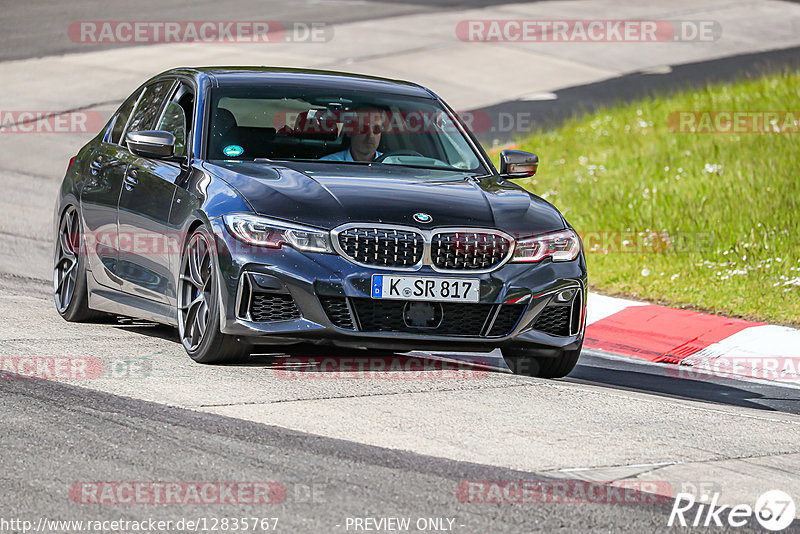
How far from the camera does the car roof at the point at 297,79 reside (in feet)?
28.8

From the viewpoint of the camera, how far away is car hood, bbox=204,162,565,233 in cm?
736

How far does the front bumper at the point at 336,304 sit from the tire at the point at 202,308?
0.11 meters

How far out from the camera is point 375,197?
297 inches

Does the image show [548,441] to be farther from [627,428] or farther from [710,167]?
[710,167]

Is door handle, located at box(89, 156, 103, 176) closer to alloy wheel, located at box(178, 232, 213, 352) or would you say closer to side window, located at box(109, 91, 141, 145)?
side window, located at box(109, 91, 141, 145)

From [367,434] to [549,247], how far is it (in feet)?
6.25

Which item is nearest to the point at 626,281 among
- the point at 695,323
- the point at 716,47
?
the point at 695,323

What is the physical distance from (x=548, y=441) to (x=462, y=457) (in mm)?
574

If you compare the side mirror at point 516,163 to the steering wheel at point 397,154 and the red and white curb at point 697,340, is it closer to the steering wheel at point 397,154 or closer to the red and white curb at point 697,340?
the steering wheel at point 397,154

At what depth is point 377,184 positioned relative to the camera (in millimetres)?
7820
